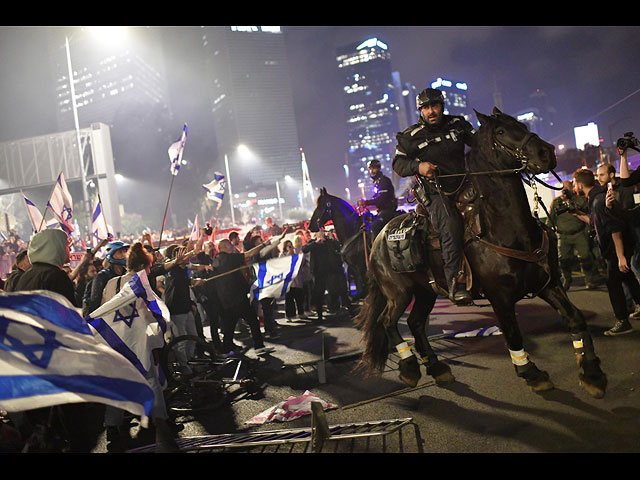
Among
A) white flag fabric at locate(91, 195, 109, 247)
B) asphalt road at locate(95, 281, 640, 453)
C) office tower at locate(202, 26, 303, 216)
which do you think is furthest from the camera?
office tower at locate(202, 26, 303, 216)

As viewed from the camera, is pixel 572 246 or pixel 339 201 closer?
pixel 339 201

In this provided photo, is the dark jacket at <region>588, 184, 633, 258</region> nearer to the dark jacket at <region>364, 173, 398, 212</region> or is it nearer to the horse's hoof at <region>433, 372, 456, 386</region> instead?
the horse's hoof at <region>433, 372, 456, 386</region>

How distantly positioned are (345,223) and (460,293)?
5945mm

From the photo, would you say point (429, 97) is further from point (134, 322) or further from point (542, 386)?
point (134, 322)

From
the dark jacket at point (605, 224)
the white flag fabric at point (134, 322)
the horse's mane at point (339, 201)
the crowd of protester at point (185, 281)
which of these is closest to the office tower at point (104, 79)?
the crowd of protester at point (185, 281)

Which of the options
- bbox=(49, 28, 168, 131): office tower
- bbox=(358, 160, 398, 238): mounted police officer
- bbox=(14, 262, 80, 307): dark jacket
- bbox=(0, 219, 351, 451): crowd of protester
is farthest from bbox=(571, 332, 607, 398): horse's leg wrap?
bbox=(49, 28, 168, 131): office tower

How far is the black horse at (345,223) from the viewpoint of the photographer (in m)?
10.2

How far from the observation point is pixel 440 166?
5.00 meters

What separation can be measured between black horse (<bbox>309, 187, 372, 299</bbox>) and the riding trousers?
17.5 ft

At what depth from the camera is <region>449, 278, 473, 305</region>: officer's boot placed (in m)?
4.67

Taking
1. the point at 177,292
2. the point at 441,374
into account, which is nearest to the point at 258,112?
the point at 177,292

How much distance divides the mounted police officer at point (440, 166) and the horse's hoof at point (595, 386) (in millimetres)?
1300

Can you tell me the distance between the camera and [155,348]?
5469mm

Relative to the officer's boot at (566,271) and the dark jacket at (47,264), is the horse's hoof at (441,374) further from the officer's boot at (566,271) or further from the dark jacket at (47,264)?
the officer's boot at (566,271)
